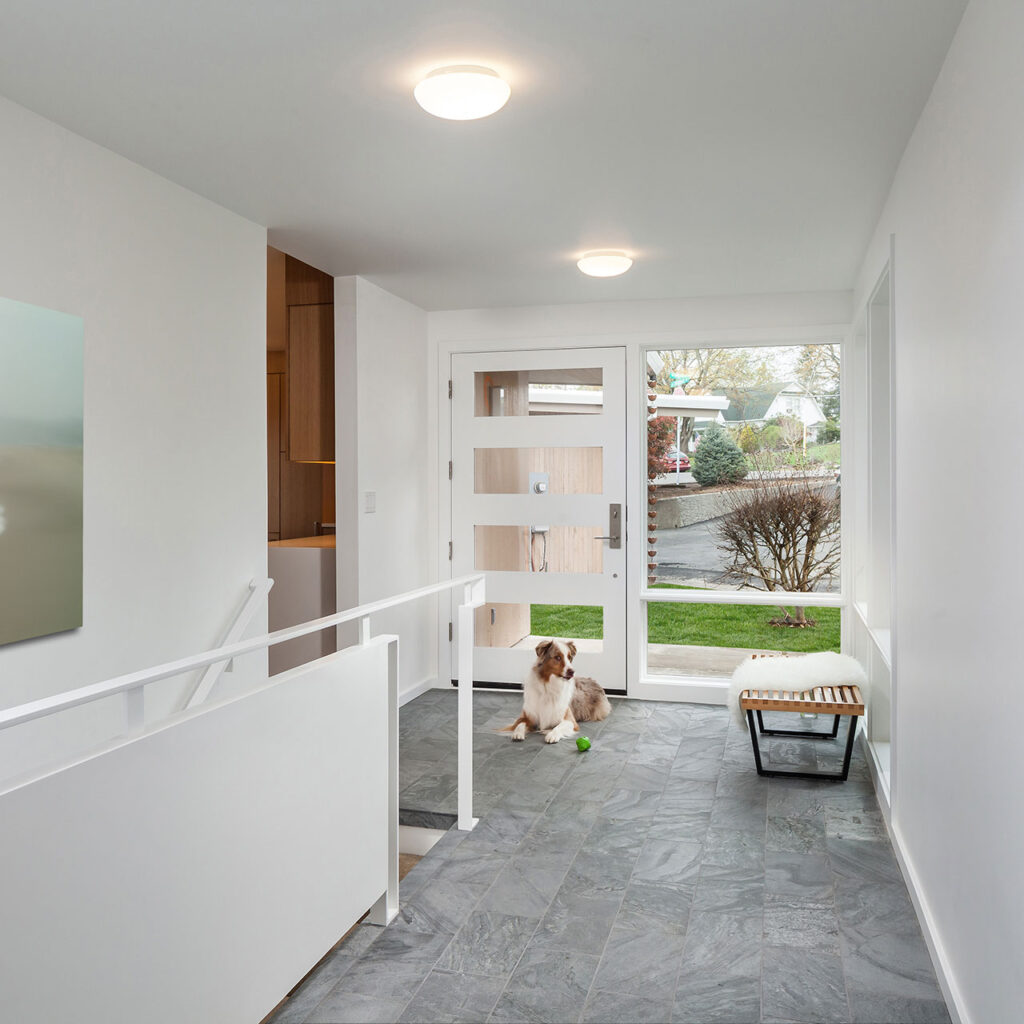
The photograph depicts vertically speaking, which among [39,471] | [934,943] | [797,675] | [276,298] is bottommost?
[934,943]

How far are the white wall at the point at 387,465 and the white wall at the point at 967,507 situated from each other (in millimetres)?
2642

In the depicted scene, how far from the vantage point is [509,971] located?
7.50 ft

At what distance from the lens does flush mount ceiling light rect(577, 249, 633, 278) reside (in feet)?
13.3

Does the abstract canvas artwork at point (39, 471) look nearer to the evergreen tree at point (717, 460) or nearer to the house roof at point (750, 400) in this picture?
the evergreen tree at point (717, 460)

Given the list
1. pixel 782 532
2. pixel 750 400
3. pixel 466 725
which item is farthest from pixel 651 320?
pixel 466 725

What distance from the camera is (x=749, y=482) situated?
571cm

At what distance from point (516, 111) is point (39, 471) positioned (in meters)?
1.69

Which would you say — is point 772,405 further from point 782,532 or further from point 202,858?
point 202,858

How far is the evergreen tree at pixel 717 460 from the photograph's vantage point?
5637mm

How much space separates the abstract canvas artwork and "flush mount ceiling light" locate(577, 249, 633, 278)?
2249mm

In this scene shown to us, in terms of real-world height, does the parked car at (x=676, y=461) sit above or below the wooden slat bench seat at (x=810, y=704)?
above

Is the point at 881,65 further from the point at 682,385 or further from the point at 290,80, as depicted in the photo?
the point at 682,385

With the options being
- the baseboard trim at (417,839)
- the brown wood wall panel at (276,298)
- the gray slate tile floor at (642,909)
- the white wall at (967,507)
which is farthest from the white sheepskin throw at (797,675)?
the brown wood wall panel at (276,298)

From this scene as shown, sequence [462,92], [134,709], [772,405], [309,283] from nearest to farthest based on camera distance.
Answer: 1. [134,709]
2. [462,92]
3. [309,283]
4. [772,405]
